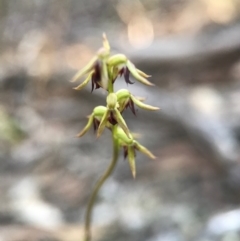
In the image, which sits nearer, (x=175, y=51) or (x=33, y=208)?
(x=33, y=208)

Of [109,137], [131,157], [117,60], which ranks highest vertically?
[109,137]

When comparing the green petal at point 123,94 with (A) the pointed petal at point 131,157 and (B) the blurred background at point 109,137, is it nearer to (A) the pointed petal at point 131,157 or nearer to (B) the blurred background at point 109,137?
(A) the pointed petal at point 131,157

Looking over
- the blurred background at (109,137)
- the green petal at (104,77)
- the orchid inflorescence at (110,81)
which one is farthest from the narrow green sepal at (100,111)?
the blurred background at (109,137)

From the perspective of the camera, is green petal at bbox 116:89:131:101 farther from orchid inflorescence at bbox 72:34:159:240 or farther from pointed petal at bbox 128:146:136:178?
pointed petal at bbox 128:146:136:178

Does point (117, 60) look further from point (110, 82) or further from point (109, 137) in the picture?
point (109, 137)

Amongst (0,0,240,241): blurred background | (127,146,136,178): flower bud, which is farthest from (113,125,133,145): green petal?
(0,0,240,241): blurred background

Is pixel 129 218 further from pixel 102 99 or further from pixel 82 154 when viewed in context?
pixel 102 99

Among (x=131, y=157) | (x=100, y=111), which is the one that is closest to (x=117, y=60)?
(x=100, y=111)

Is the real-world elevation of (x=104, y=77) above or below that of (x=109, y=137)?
below

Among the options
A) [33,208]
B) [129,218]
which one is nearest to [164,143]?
[129,218]
